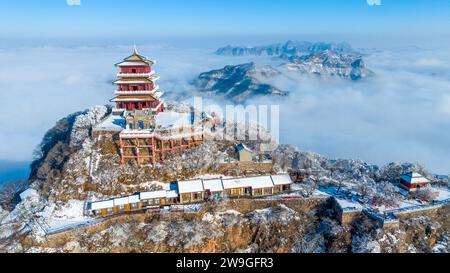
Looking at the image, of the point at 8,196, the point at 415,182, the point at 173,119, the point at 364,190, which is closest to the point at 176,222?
the point at 173,119

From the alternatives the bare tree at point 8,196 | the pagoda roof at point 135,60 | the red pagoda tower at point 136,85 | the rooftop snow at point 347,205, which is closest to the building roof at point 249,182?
the rooftop snow at point 347,205

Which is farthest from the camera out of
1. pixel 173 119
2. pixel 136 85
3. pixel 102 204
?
pixel 136 85

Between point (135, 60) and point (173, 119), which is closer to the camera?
point (173, 119)

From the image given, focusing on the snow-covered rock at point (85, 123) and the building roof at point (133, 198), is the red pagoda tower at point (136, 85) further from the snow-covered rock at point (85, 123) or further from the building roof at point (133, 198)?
the building roof at point (133, 198)

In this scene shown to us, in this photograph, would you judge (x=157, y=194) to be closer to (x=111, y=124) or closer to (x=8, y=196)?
(x=111, y=124)

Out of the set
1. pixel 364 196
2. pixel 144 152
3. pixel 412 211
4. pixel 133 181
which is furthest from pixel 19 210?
pixel 412 211

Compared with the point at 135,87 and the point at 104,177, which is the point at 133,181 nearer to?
the point at 104,177

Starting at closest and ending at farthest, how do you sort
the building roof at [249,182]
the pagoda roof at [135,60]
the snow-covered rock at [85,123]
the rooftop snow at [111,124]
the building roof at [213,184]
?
1. the building roof at [213,184]
2. the building roof at [249,182]
3. the rooftop snow at [111,124]
4. the snow-covered rock at [85,123]
5. the pagoda roof at [135,60]
